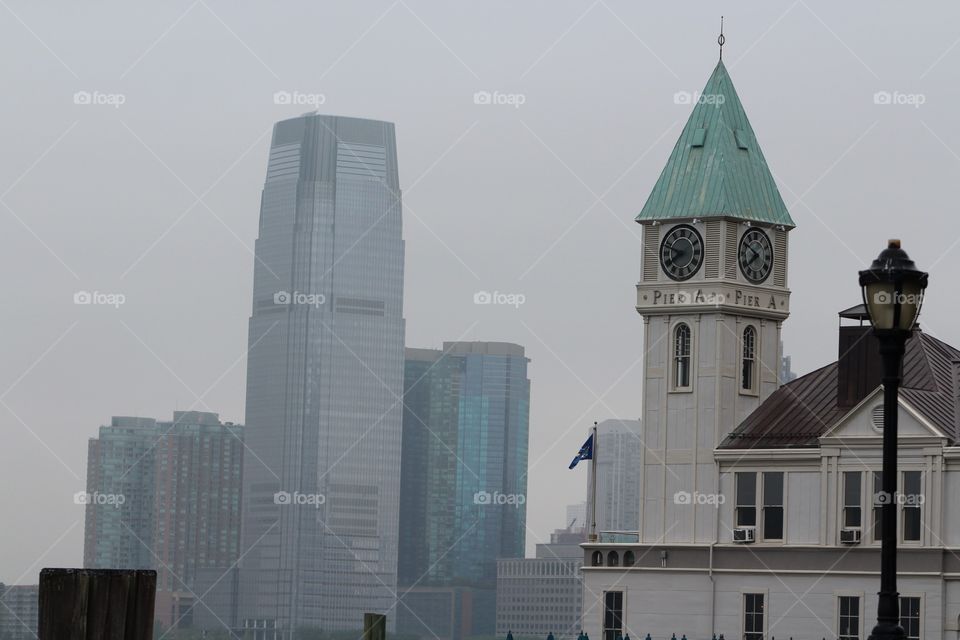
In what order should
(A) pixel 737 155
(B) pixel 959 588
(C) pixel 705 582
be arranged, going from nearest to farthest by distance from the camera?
(B) pixel 959 588 → (C) pixel 705 582 → (A) pixel 737 155

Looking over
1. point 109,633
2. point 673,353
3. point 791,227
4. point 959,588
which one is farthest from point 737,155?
point 109,633

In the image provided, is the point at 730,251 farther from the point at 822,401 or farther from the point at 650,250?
the point at 822,401

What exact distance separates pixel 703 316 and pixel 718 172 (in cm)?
490

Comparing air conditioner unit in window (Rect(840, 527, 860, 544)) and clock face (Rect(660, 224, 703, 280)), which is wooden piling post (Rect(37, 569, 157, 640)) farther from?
clock face (Rect(660, 224, 703, 280))

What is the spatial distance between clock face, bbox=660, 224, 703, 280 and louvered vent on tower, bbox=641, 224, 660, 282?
10.1 inches

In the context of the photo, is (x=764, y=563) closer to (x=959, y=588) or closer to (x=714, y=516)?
(x=714, y=516)

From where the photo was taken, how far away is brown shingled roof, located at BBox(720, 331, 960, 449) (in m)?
60.9

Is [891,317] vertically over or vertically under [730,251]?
under

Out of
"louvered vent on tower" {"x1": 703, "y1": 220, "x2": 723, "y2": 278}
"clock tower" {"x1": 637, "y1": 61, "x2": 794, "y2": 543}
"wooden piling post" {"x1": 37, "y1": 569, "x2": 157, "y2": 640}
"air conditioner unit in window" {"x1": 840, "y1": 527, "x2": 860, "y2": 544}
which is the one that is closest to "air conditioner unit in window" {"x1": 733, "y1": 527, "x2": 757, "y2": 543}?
"clock tower" {"x1": 637, "y1": 61, "x2": 794, "y2": 543}

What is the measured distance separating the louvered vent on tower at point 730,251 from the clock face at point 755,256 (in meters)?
0.34

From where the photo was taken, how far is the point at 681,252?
66.2 meters

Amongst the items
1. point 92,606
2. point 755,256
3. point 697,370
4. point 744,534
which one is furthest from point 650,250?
point 92,606

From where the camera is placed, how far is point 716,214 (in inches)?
2574

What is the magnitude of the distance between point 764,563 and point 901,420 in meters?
6.12
